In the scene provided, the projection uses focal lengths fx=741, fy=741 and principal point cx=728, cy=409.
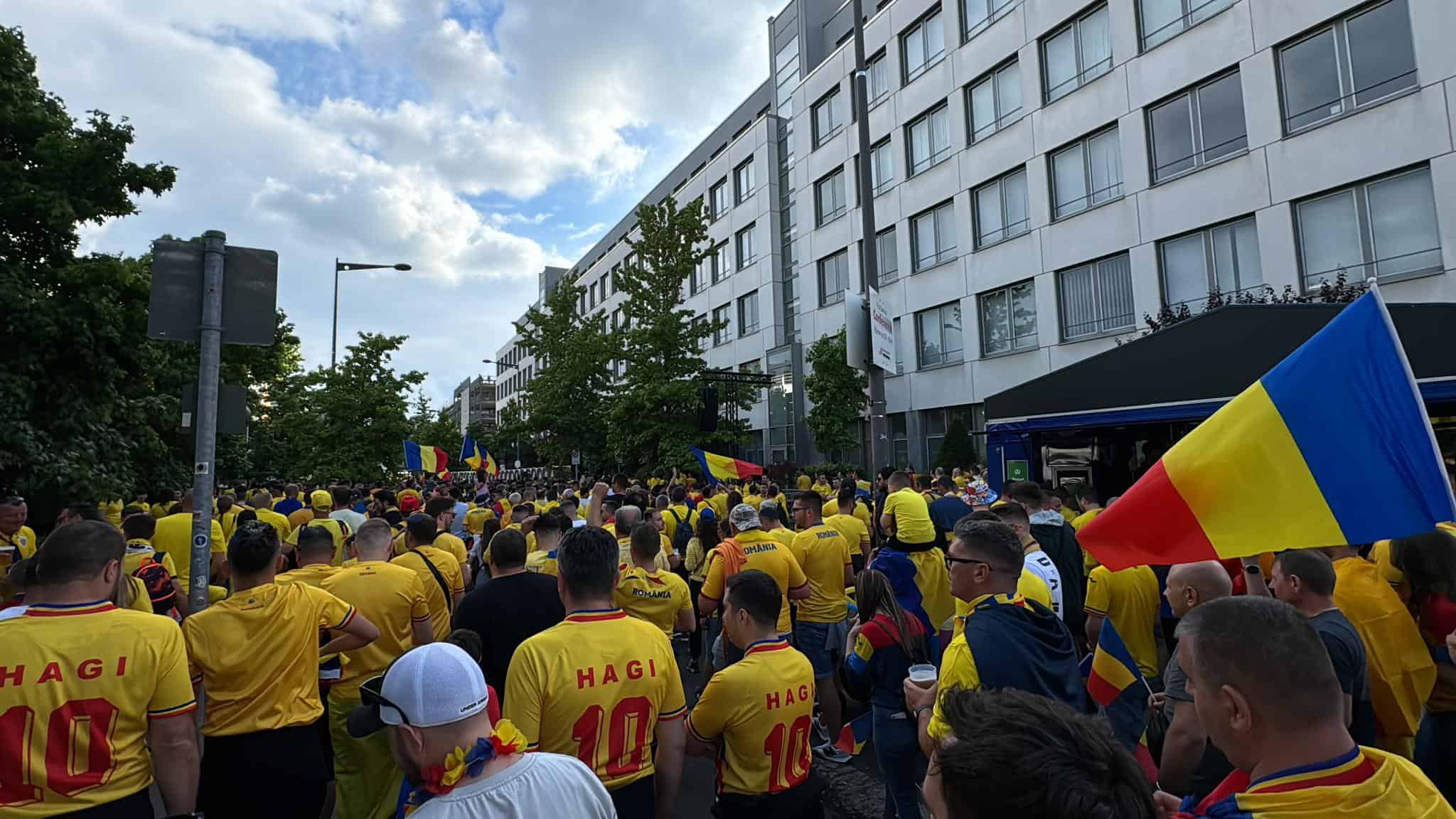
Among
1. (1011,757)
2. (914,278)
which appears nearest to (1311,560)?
(1011,757)

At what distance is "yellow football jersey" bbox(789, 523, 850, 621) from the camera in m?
6.66

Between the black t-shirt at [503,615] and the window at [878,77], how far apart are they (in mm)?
28785

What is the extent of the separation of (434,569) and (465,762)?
3810mm

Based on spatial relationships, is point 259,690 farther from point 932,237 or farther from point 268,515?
point 932,237

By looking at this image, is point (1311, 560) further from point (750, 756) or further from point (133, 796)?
point (133, 796)

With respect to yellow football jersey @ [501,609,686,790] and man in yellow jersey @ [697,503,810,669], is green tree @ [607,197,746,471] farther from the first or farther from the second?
yellow football jersey @ [501,609,686,790]

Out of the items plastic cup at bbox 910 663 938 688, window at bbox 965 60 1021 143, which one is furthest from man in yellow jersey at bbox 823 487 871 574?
window at bbox 965 60 1021 143

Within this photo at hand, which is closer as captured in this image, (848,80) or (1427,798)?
(1427,798)

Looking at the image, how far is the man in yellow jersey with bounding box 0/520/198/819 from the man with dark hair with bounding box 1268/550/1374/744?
4524mm

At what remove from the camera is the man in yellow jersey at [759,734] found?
3289mm

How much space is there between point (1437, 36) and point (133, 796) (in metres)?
22.2

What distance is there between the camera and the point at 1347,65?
642 inches

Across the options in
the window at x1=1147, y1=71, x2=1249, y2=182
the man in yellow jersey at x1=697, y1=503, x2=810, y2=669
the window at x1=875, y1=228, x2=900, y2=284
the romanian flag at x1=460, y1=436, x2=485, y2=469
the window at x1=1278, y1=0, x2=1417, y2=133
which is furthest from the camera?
the window at x1=875, y1=228, x2=900, y2=284

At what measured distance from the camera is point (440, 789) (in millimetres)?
1901
